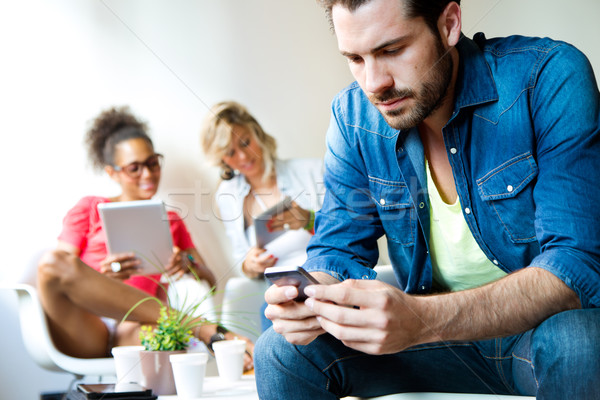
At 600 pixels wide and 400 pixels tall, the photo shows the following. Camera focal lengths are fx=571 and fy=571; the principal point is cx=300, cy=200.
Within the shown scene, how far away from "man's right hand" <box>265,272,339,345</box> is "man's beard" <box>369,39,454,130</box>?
1.18ft

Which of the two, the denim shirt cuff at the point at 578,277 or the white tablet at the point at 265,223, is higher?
the denim shirt cuff at the point at 578,277

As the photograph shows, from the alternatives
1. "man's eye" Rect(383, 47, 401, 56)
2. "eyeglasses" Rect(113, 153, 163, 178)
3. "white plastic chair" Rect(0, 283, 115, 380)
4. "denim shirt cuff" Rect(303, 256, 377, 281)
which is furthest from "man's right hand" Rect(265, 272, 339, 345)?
"eyeglasses" Rect(113, 153, 163, 178)

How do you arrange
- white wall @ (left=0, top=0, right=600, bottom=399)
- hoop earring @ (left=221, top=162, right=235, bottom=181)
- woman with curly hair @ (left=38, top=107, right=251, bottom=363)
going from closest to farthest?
woman with curly hair @ (left=38, top=107, right=251, bottom=363), white wall @ (left=0, top=0, right=600, bottom=399), hoop earring @ (left=221, top=162, right=235, bottom=181)

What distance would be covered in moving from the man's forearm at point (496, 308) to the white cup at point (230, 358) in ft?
2.82

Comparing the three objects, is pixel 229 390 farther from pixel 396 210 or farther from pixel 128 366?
pixel 396 210

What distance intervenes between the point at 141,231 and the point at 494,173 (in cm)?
152

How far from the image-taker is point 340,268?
3.10 ft

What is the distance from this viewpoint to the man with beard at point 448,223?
73 centimetres

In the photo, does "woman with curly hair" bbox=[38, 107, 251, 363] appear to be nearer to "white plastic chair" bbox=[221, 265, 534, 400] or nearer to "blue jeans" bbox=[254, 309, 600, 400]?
"white plastic chair" bbox=[221, 265, 534, 400]

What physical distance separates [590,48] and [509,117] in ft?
6.82

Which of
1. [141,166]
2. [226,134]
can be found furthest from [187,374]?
[226,134]

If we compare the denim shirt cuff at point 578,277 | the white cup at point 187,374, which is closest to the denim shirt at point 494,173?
the denim shirt cuff at point 578,277

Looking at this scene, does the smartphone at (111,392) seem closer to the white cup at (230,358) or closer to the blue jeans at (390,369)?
the white cup at (230,358)

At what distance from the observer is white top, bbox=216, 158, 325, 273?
7.72 feet
